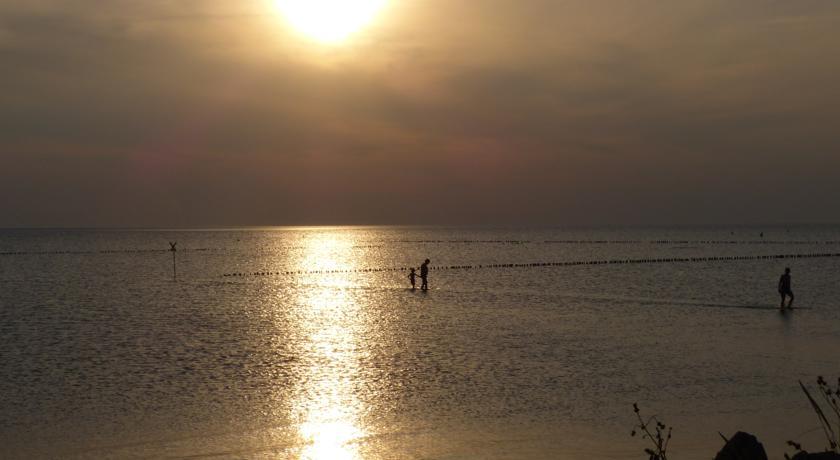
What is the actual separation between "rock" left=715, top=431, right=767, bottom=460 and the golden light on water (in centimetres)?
561

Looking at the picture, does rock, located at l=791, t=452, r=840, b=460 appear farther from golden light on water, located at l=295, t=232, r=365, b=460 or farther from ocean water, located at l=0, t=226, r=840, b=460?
golden light on water, located at l=295, t=232, r=365, b=460

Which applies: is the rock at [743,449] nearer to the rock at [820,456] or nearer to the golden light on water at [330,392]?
the rock at [820,456]

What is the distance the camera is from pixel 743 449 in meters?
10.3

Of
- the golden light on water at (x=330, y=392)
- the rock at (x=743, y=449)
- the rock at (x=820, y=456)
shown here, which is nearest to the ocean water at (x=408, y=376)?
the golden light on water at (x=330, y=392)

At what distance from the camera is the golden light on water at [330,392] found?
1357 cm

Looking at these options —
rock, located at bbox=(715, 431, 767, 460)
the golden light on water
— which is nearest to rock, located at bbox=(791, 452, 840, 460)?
rock, located at bbox=(715, 431, 767, 460)

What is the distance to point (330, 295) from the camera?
5059 centimetres

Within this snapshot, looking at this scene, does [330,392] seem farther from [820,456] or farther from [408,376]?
[820,456]

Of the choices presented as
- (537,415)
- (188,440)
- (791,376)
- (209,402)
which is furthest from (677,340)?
(188,440)

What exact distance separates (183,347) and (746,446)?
19691 millimetres

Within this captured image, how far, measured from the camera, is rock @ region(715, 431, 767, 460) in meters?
10.2

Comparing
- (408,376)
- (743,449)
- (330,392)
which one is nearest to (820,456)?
(743,449)

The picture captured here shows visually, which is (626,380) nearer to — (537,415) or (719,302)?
(537,415)

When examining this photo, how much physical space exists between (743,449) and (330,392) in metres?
9.81
